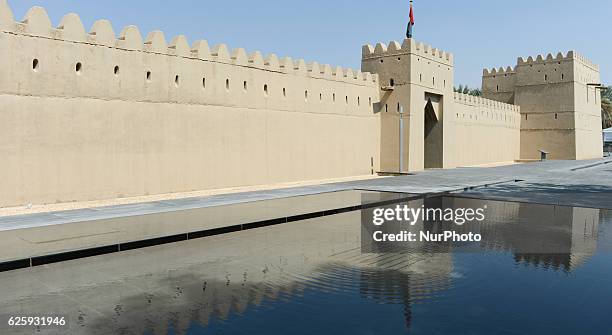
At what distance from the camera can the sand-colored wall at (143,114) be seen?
35.6 ft

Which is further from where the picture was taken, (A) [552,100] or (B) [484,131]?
(A) [552,100]

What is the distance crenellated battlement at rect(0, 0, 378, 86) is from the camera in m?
10.9

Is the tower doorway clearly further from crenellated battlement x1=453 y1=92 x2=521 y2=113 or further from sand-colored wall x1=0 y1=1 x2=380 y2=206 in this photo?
sand-colored wall x1=0 y1=1 x2=380 y2=206

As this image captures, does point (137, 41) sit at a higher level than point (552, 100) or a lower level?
lower

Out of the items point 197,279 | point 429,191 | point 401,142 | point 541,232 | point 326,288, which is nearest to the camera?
point 326,288

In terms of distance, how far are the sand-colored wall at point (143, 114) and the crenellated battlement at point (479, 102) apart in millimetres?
10691

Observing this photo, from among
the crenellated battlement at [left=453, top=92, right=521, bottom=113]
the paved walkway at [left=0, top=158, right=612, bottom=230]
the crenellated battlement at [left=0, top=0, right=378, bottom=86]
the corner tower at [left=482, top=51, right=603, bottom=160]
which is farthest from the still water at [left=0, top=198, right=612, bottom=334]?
the corner tower at [left=482, top=51, right=603, bottom=160]

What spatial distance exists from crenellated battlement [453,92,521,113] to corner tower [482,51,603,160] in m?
1.32

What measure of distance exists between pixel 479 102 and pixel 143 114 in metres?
22.1

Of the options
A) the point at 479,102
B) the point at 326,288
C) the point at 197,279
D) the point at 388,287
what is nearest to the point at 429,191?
the point at 388,287

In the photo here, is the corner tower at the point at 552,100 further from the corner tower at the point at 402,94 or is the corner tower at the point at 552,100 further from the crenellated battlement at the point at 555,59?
the corner tower at the point at 402,94

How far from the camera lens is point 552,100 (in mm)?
35188

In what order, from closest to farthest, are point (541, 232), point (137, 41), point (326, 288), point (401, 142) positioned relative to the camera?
point (326, 288) → point (541, 232) → point (137, 41) → point (401, 142)

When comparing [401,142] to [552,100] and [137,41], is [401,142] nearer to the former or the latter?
[137,41]
